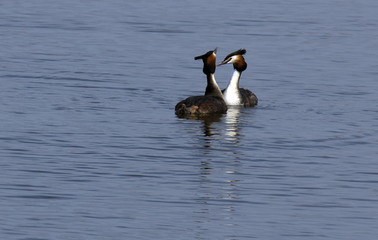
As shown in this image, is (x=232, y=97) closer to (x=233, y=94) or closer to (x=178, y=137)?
(x=233, y=94)

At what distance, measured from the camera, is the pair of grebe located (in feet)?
65.3

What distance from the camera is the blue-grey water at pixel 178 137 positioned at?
1194cm

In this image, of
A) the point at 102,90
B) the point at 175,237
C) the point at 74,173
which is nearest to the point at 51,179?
the point at 74,173

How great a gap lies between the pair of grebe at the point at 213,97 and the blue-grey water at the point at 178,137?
0.30 meters

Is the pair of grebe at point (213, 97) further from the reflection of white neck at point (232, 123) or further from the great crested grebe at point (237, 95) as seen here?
the reflection of white neck at point (232, 123)

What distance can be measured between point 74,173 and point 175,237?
3.36 metres

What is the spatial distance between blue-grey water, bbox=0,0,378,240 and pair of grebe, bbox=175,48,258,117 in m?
0.30

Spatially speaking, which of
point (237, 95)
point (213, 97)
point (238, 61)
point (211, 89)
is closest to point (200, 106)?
point (213, 97)

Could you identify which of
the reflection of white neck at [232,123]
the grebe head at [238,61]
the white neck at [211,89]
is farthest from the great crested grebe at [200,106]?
the grebe head at [238,61]

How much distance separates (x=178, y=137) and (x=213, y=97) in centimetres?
345

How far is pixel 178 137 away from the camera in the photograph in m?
17.4

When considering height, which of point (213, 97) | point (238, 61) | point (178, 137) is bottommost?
point (178, 137)

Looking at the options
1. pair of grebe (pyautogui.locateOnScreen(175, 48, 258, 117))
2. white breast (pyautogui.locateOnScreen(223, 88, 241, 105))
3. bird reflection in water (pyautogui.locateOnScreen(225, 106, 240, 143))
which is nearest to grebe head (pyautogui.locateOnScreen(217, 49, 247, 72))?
pair of grebe (pyautogui.locateOnScreen(175, 48, 258, 117))

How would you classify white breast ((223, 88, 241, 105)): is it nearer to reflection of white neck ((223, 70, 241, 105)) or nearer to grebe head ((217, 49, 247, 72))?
reflection of white neck ((223, 70, 241, 105))
